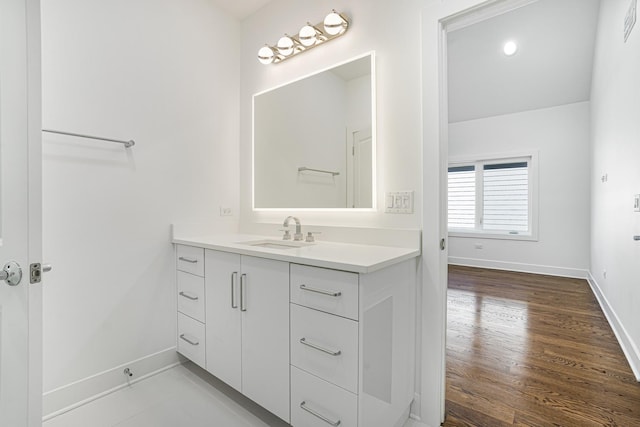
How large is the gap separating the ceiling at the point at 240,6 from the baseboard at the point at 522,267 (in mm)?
4984

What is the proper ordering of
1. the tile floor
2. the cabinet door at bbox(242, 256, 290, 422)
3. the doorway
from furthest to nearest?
the doorway → the tile floor → the cabinet door at bbox(242, 256, 290, 422)

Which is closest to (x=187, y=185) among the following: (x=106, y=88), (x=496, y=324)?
(x=106, y=88)

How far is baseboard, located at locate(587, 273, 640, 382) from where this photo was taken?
6.50 feet

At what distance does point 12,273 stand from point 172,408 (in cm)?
116

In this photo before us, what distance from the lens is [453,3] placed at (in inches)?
56.3

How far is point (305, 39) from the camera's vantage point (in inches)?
77.7

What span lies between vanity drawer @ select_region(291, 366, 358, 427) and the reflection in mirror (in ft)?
3.16

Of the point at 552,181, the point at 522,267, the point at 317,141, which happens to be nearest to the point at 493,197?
the point at 552,181

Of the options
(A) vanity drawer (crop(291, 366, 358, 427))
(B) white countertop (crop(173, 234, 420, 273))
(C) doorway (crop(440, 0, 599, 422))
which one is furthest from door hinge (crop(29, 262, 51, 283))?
(C) doorway (crop(440, 0, 599, 422))

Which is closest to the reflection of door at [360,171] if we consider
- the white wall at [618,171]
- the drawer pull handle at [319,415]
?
the drawer pull handle at [319,415]

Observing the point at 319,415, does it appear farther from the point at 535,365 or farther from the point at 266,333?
the point at 535,365

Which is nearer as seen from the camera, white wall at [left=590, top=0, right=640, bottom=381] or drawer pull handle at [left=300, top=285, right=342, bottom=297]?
drawer pull handle at [left=300, top=285, right=342, bottom=297]

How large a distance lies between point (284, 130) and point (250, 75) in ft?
1.97

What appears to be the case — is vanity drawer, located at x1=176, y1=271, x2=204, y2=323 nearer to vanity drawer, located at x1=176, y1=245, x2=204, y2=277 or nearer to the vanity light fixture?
vanity drawer, located at x1=176, y1=245, x2=204, y2=277
